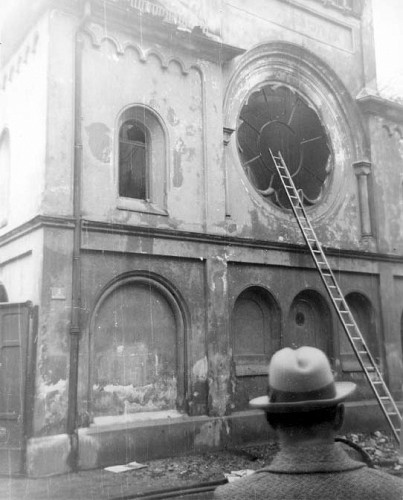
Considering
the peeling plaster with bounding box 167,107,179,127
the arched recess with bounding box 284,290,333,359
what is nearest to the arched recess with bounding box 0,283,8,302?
the peeling plaster with bounding box 167,107,179,127

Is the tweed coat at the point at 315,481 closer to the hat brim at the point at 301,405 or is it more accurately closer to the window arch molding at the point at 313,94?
the hat brim at the point at 301,405

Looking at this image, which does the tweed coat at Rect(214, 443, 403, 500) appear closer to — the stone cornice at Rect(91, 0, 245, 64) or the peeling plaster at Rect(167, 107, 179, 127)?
the peeling plaster at Rect(167, 107, 179, 127)

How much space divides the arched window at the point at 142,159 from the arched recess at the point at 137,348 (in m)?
1.60

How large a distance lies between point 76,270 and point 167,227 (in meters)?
2.03

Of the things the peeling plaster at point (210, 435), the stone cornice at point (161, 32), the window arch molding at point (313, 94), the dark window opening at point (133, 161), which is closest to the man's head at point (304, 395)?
the peeling plaster at point (210, 435)

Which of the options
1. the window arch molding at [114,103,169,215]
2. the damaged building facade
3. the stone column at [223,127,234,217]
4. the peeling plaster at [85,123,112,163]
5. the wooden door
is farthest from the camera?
the stone column at [223,127,234,217]

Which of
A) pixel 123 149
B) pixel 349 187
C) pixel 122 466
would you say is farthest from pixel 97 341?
pixel 349 187

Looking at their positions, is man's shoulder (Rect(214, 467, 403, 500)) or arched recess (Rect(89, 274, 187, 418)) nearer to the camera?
man's shoulder (Rect(214, 467, 403, 500))

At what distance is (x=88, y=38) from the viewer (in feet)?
33.8

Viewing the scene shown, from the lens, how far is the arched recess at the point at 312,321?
41.2 feet

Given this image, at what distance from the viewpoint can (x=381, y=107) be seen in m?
14.8

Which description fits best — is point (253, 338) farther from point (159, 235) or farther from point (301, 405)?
point (301, 405)

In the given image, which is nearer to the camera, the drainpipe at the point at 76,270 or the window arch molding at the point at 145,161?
the drainpipe at the point at 76,270

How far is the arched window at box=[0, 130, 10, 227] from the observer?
37.8 ft
